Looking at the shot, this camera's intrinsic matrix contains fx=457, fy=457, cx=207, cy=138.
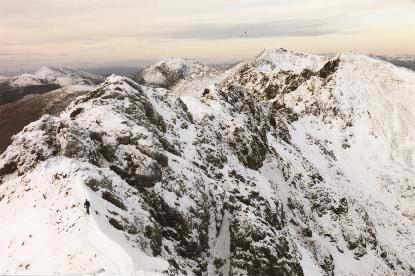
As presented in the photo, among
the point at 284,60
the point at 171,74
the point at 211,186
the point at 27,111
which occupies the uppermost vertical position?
the point at 211,186

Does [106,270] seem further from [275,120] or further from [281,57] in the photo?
[281,57]

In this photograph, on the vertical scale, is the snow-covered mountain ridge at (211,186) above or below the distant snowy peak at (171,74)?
above

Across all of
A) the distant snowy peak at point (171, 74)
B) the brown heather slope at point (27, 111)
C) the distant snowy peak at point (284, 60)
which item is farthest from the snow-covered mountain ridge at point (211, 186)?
the distant snowy peak at point (171, 74)

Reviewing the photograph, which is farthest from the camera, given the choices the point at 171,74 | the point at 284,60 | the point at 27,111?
the point at 171,74

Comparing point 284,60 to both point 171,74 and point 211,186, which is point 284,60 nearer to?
point 211,186

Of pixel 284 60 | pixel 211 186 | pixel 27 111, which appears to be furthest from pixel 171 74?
pixel 211 186

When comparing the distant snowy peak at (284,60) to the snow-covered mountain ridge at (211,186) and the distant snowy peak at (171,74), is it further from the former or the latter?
the distant snowy peak at (171,74)
